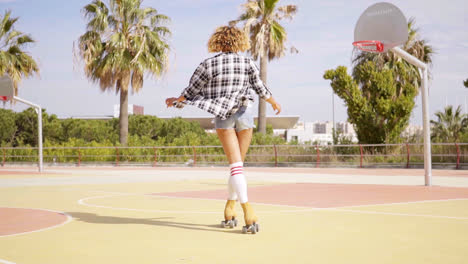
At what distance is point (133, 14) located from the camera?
32.0m

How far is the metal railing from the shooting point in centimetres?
2288

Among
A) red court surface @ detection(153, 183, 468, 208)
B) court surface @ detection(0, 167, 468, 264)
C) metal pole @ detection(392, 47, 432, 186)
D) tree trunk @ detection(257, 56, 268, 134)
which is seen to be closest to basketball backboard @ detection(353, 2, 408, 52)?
metal pole @ detection(392, 47, 432, 186)

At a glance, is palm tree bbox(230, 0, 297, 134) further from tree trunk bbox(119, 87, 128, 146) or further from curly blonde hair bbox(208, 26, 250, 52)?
curly blonde hair bbox(208, 26, 250, 52)

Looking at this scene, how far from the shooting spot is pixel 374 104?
83.8 feet

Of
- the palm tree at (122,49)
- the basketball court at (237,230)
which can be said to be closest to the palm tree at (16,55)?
the palm tree at (122,49)

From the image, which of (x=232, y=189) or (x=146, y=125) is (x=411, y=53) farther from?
(x=232, y=189)

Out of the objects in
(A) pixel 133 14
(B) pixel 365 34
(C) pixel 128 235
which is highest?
(A) pixel 133 14

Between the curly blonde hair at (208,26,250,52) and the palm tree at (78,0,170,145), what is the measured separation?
25.1m

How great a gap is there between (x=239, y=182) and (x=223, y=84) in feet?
3.26

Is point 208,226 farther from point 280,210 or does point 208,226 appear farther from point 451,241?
point 451,241

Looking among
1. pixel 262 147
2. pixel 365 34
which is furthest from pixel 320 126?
pixel 365 34

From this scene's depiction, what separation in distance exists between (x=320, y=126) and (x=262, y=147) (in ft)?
435

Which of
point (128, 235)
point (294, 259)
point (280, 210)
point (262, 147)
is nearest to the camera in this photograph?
point (294, 259)

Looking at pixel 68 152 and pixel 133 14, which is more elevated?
pixel 133 14
